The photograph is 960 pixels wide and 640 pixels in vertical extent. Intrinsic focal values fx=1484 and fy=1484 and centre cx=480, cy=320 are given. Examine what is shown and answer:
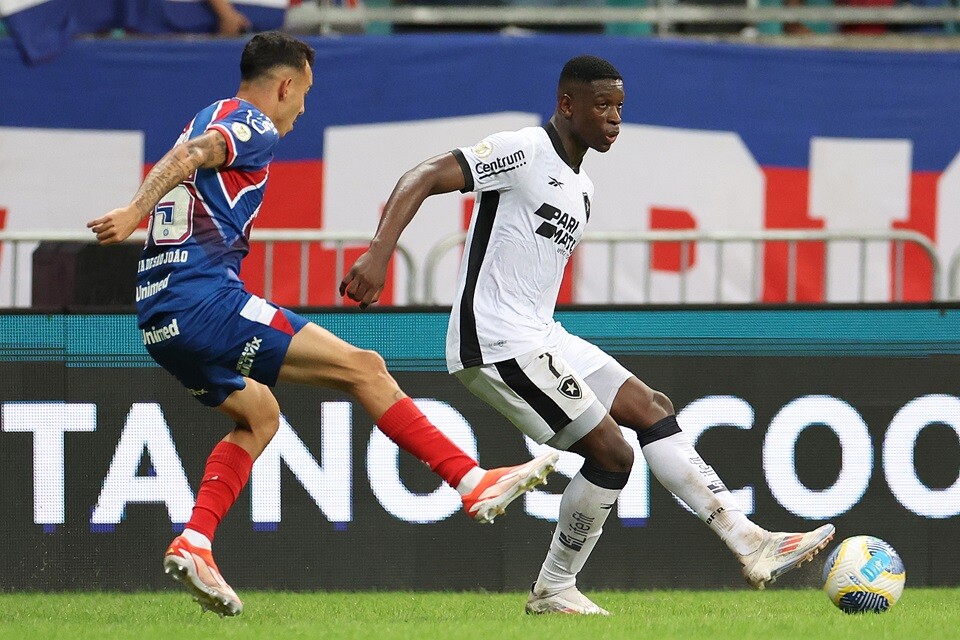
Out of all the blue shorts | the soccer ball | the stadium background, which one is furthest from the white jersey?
the stadium background

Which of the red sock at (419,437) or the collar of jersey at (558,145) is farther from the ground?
the collar of jersey at (558,145)

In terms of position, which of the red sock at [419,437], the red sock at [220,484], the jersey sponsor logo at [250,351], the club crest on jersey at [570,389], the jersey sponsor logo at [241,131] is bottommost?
the red sock at [220,484]

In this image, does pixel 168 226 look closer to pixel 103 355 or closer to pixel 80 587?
pixel 103 355

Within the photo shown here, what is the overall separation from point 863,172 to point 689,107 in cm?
149

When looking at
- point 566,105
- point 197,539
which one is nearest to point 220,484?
point 197,539

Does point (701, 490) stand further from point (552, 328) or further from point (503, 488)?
point (503, 488)

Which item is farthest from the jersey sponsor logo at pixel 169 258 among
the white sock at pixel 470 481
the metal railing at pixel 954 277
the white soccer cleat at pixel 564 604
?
the metal railing at pixel 954 277

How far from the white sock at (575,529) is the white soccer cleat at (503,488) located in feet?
2.41

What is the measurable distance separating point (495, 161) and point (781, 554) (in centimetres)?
198

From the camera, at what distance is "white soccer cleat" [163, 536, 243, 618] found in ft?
18.9

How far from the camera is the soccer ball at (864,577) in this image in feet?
19.9

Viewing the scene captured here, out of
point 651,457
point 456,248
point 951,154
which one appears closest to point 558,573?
point 651,457

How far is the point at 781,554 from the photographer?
6059 mm

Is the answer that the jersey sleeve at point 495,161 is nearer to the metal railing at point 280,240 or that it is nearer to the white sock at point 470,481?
the white sock at point 470,481
